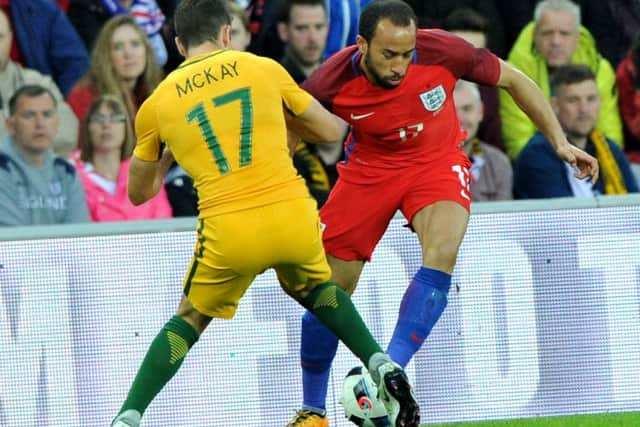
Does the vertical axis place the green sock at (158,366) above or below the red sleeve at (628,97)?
below

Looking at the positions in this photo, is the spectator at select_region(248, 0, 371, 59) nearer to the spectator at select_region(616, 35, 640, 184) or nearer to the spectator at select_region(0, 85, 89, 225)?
the spectator at select_region(0, 85, 89, 225)

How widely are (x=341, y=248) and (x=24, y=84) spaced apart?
3.73m

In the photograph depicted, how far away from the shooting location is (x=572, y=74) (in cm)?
1123

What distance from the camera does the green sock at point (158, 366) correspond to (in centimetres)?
698

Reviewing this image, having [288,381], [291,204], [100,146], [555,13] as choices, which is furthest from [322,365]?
[555,13]

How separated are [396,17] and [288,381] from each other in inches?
94.5

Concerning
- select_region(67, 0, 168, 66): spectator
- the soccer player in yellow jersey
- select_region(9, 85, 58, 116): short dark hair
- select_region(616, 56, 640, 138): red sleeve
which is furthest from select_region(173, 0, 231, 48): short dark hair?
select_region(616, 56, 640, 138): red sleeve

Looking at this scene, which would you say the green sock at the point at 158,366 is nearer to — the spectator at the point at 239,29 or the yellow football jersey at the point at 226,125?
the yellow football jersey at the point at 226,125

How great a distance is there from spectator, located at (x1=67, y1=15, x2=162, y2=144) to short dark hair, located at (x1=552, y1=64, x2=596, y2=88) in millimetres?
2905

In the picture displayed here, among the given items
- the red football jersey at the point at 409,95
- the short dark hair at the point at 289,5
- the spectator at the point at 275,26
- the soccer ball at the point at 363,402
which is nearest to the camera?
the soccer ball at the point at 363,402

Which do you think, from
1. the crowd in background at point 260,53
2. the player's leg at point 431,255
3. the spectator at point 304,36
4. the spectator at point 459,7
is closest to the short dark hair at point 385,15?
the player's leg at point 431,255

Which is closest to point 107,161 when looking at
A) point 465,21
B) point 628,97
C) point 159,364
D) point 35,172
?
point 35,172

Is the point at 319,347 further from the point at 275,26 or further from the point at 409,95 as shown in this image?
the point at 275,26

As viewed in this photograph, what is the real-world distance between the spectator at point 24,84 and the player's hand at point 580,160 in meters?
4.30
